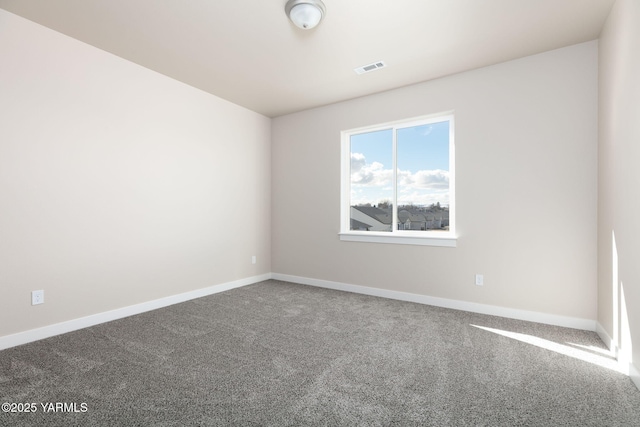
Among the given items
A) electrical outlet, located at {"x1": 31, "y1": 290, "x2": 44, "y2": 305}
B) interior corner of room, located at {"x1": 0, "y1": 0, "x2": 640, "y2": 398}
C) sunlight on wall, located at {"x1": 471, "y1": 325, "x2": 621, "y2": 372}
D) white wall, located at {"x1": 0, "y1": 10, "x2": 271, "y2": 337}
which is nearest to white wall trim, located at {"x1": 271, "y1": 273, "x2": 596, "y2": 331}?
interior corner of room, located at {"x1": 0, "y1": 0, "x2": 640, "y2": 398}

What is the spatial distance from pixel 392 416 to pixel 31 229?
3112 mm

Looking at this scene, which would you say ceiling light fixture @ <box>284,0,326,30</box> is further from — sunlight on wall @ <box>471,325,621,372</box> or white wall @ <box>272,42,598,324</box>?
sunlight on wall @ <box>471,325,621,372</box>

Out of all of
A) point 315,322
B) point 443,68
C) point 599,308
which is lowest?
point 315,322

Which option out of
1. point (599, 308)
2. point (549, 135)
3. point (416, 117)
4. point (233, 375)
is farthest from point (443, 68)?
point (233, 375)

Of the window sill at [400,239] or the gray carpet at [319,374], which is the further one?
the window sill at [400,239]

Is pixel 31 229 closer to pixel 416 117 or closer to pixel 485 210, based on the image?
pixel 416 117

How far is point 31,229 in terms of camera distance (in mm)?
2561

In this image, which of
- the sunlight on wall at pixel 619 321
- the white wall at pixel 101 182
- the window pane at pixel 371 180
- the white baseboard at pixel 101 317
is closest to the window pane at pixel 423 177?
the window pane at pixel 371 180

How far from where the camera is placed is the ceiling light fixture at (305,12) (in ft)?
7.41

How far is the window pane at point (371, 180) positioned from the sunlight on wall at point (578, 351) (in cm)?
190

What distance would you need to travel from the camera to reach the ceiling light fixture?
2260mm

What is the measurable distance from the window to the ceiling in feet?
2.31

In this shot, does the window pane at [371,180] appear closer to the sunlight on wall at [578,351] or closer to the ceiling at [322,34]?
the ceiling at [322,34]

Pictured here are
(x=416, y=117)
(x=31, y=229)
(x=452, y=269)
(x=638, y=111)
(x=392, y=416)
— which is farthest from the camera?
(x=416, y=117)
